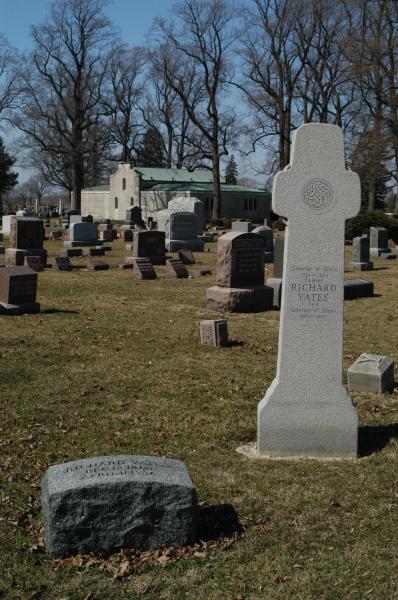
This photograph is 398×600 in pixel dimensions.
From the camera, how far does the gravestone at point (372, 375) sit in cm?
814

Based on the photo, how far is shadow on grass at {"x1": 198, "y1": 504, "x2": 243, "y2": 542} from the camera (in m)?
4.66

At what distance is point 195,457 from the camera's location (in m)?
6.09

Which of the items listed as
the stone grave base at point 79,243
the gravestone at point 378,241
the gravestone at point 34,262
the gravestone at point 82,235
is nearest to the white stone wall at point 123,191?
the gravestone at point 82,235

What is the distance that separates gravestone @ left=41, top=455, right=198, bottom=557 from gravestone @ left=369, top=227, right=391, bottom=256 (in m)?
23.6

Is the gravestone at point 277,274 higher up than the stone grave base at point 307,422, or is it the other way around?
the gravestone at point 277,274

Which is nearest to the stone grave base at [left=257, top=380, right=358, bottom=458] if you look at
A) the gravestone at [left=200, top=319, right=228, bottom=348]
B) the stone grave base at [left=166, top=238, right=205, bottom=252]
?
the gravestone at [left=200, top=319, right=228, bottom=348]

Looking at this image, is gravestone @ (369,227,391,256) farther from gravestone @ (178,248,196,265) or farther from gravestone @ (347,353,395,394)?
gravestone @ (347,353,395,394)

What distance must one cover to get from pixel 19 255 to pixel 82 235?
9403 millimetres

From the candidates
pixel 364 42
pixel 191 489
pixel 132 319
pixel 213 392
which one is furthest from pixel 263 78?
pixel 191 489

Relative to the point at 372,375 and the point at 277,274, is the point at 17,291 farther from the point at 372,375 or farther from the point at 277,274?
the point at 372,375

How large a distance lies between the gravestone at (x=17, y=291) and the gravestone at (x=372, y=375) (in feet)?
23.1

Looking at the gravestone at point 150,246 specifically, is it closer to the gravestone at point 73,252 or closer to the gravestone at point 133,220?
the gravestone at point 73,252

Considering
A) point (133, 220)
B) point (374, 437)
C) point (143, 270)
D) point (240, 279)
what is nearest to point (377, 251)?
point (143, 270)

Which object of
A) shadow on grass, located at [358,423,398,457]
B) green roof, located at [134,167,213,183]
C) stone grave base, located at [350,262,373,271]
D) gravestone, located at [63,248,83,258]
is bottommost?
shadow on grass, located at [358,423,398,457]
